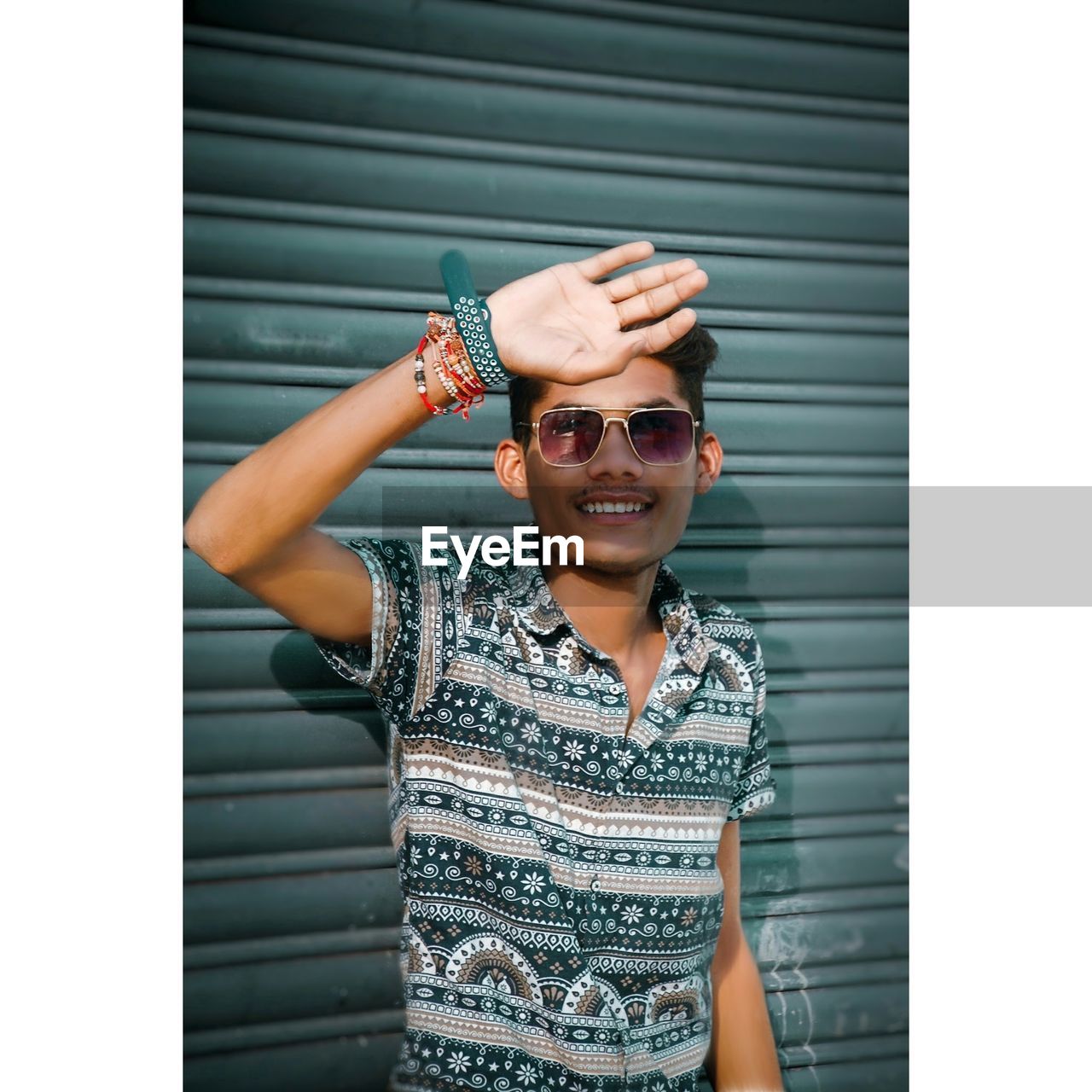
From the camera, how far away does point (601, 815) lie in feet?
6.07

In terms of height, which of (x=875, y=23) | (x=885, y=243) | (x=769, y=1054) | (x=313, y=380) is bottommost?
(x=769, y=1054)

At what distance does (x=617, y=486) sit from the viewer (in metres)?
1.86

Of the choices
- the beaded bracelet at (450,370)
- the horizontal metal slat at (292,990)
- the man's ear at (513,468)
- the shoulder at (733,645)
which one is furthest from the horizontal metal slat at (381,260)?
the horizontal metal slat at (292,990)

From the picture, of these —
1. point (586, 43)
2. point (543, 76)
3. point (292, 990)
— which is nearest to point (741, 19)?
point (586, 43)

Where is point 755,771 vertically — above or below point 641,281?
below

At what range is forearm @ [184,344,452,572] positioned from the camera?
1538mm

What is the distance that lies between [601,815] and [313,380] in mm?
1054

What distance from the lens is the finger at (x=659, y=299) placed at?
165 cm

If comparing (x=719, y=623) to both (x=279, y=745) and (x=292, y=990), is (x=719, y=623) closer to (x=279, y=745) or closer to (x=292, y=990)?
(x=279, y=745)

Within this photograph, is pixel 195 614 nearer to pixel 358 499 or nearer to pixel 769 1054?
pixel 358 499

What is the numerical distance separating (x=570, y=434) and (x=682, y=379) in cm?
27
